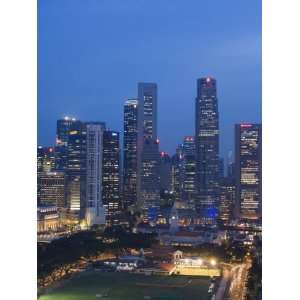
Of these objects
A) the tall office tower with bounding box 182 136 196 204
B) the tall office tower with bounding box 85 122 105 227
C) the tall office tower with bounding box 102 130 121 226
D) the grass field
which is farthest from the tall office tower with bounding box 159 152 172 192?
the grass field

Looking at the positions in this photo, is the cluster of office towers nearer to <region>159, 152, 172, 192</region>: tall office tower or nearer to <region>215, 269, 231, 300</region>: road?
<region>159, 152, 172, 192</region>: tall office tower

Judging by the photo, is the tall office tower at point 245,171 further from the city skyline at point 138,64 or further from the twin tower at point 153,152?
the city skyline at point 138,64

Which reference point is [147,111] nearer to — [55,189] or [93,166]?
[93,166]

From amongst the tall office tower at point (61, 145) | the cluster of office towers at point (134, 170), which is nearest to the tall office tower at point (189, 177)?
the cluster of office towers at point (134, 170)

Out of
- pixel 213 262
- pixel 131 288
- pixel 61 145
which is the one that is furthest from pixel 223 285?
pixel 61 145

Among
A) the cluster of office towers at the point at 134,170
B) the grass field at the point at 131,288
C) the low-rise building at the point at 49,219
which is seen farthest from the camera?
the grass field at the point at 131,288

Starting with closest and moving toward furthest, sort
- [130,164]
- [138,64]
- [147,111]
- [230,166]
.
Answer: [230,166], [130,164], [147,111], [138,64]

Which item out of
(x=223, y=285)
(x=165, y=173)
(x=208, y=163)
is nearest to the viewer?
(x=208, y=163)
